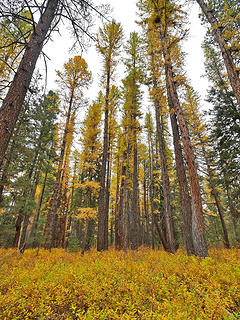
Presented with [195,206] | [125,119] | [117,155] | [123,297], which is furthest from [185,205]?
[117,155]

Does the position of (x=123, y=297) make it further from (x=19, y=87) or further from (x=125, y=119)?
(x=125, y=119)

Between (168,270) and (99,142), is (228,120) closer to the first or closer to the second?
(99,142)

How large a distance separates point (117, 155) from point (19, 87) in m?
13.6

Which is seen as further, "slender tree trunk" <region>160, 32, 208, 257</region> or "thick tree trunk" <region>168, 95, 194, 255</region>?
"thick tree trunk" <region>168, 95, 194, 255</region>

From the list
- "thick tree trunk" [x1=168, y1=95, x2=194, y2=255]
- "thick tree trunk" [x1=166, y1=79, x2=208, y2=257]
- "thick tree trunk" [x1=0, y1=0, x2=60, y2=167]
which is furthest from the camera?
"thick tree trunk" [x1=168, y1=95, x2=194, y2=255]

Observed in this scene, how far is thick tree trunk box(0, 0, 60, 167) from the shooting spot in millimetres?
3146

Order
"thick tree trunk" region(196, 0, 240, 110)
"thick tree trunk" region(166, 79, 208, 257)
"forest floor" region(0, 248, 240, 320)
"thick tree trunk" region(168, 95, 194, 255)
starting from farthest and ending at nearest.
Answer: "thick tree trunk" region(196, 0, 240, 110), "thick tree trunk" region(168, 95, 194, 255), "thick tree trunk" region(166, 79, 208, 257), "forest floor" region(0, 248, 240, 320)

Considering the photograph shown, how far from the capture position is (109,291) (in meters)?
3.02

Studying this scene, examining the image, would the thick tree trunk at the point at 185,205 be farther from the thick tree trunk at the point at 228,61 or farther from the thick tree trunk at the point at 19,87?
the thick tree trunk at the point at 19,87

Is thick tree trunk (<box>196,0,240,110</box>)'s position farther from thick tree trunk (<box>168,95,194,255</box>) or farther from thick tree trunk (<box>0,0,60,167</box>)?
thick tree trunk (<box>0,0,60,167</box>)

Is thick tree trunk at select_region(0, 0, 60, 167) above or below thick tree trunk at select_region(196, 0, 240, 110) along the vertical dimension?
below

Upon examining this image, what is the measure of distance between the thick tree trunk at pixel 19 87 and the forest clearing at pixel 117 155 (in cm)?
2

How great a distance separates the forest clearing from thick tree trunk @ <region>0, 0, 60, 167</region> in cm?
2

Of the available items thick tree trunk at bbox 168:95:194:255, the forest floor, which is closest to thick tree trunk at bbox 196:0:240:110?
thick tree trunk at bbox 168:95:194:255
